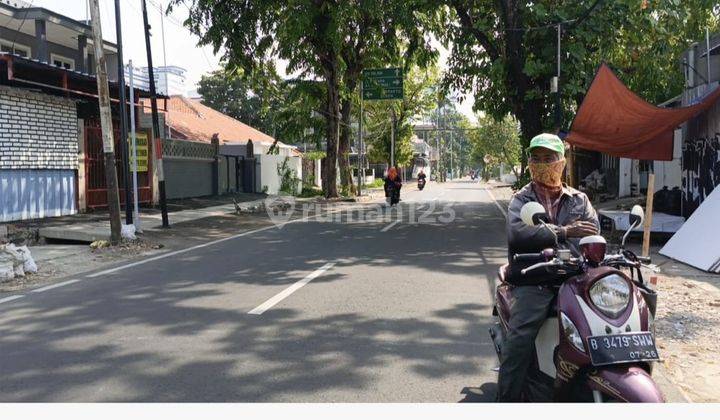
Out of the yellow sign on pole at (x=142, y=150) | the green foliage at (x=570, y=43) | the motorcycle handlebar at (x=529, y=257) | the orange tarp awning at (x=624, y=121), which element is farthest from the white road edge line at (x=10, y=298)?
the yellow sign on pole at (x=142, y=150)

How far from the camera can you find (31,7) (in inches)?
675

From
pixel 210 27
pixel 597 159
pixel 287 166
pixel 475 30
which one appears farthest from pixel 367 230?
pixel 287 166

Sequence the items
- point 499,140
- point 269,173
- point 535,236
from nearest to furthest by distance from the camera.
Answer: point 535,236 < point 269,173 < point 499,140

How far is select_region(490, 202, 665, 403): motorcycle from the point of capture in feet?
9.53

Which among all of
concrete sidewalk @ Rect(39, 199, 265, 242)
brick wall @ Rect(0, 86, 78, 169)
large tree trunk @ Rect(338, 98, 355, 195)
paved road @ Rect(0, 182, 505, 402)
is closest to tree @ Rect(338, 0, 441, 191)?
large tree trunk @ Rect(338, 98, 355, 195)

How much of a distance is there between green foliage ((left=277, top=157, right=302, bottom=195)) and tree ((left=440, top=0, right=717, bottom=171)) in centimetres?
1649

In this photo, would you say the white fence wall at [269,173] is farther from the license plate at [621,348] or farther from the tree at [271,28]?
the license plate at [621,348]

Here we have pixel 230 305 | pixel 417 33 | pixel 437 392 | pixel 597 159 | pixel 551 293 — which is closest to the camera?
pixel 551 293

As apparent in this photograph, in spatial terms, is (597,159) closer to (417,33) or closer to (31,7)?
(417,33)

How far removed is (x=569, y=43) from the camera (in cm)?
1658

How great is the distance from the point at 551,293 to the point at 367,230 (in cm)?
1170

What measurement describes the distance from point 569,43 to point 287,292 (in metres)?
12.4

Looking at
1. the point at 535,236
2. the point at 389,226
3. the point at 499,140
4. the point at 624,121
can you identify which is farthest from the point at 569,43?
the point at 499,140

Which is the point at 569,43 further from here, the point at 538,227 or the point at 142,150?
the point at 538,227
